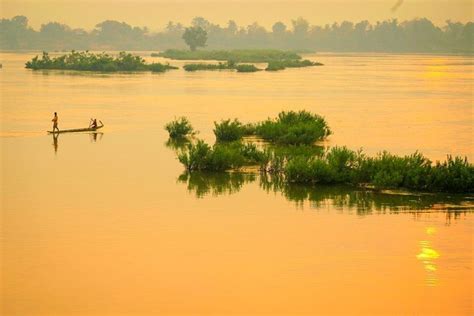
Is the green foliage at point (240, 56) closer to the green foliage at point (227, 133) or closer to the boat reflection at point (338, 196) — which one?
the green foliage at point (227, 133)

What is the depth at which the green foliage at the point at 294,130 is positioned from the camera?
28.9m

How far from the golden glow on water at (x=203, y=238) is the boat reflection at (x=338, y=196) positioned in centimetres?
4

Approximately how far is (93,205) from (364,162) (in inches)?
238

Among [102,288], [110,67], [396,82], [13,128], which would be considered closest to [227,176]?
[102,288]

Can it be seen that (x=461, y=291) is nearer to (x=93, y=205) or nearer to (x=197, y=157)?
(x=93, y=205)

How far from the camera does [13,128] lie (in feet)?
112

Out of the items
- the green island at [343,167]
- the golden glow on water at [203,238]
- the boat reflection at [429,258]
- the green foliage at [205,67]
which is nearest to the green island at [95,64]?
the green foliage at [205,67]

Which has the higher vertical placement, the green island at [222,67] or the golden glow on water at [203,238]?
the green island at [222,67]

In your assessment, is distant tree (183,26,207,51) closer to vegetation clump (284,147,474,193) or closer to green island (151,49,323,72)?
green island (151,49,323,72)

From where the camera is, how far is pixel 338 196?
20797 millimetres

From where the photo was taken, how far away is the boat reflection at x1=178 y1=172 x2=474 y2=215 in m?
19.6

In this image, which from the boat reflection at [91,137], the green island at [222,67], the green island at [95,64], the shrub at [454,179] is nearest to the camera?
the shrub at [454,179]

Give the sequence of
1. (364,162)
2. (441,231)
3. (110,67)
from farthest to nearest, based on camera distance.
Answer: (110,67), (364,162), (441,231)

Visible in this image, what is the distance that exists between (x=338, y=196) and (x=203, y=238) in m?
4.71
